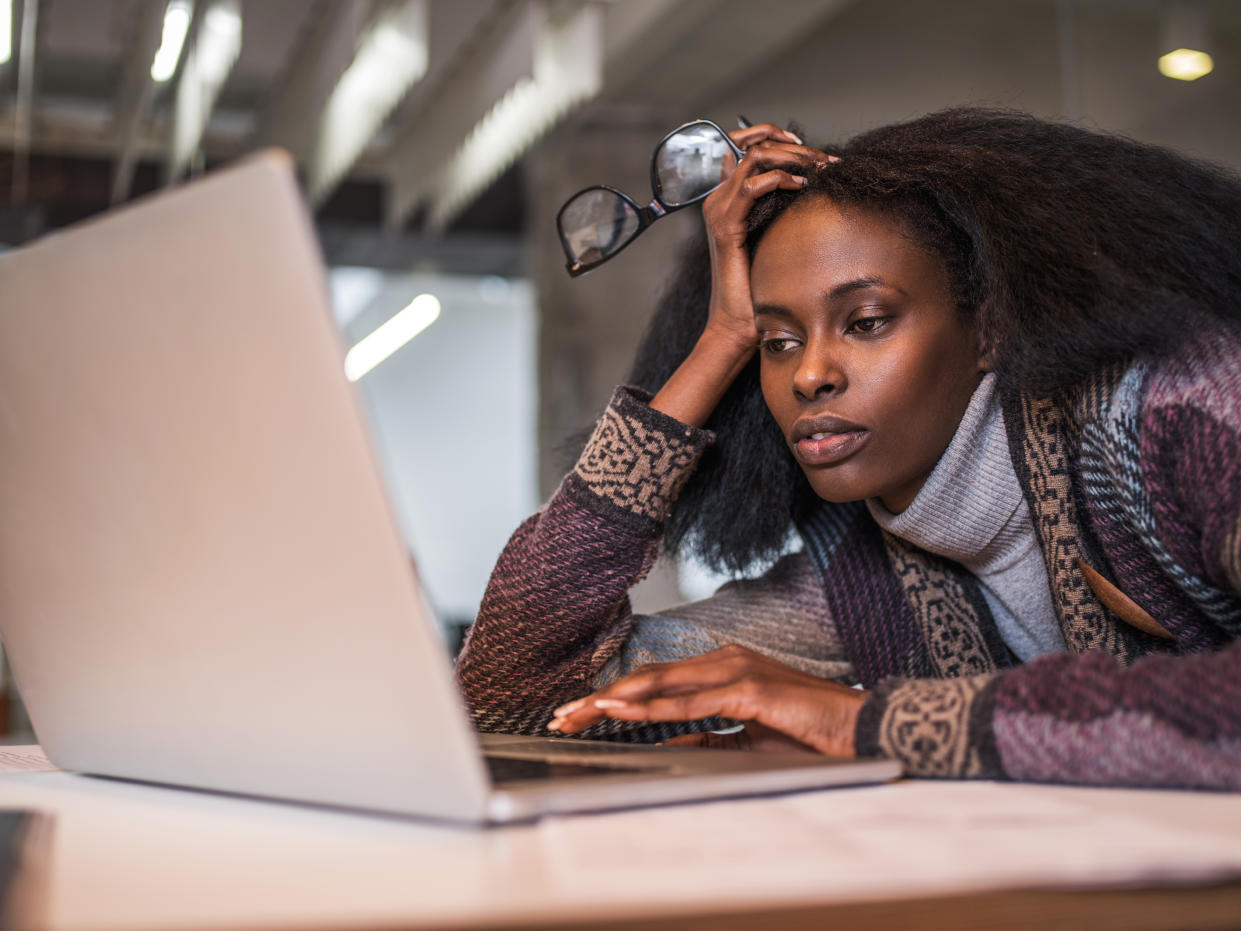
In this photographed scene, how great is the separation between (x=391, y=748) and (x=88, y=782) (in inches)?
13.3

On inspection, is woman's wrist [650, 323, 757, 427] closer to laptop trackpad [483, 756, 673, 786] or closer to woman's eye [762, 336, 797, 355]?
woman's eye [762, 336, 797, 355]

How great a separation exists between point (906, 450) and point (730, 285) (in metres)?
0.24

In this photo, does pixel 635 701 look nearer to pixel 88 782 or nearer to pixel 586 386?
pixel 88 782

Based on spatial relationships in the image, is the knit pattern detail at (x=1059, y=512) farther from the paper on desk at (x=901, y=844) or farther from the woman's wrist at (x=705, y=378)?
the paper on desk at (x=901, y=844)

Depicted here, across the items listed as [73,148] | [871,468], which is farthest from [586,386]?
[871,468]

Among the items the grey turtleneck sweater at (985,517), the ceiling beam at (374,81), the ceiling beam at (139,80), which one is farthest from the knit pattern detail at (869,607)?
the ceiling beam at (139,80)

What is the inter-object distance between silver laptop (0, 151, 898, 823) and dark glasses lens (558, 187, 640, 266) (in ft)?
2.54

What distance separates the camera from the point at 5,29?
3.15 meters

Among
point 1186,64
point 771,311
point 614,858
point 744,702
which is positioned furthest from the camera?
point 1186,64

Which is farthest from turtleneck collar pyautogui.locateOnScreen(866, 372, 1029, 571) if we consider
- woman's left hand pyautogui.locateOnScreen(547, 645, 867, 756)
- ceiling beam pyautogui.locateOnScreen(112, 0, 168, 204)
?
ceiling beam pyautogui.locateOnScreen(112, 0, 168, 204)

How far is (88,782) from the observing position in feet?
2.31

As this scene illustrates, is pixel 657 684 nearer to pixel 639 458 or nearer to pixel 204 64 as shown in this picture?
pixel 639 458

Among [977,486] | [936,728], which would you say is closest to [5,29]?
[977,486]

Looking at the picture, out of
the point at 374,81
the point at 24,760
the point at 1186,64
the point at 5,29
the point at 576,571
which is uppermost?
the point at 5,29
